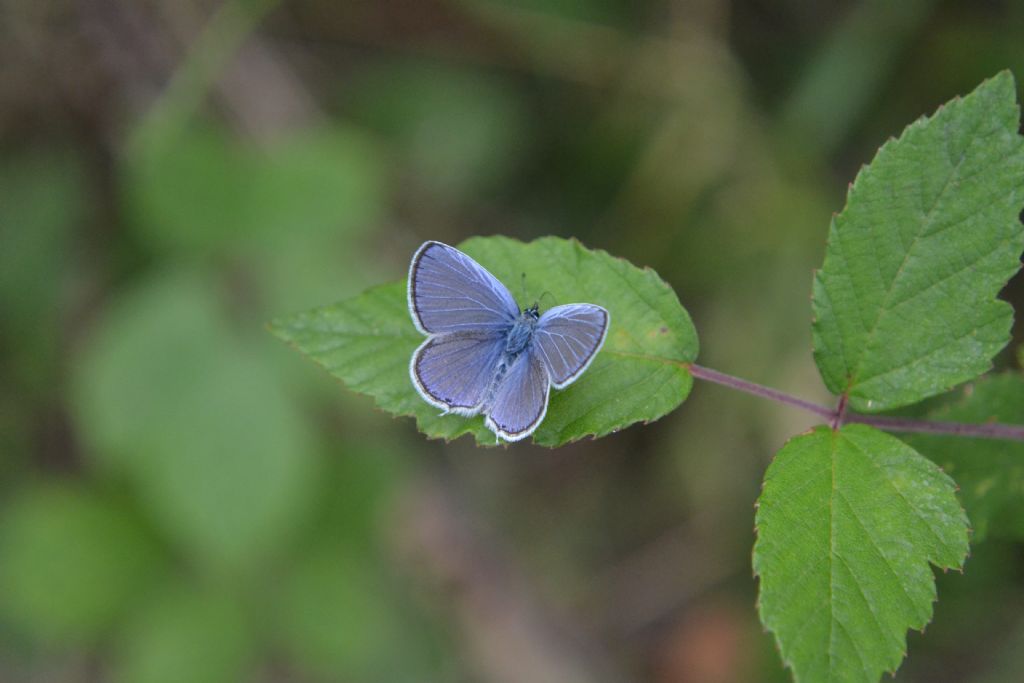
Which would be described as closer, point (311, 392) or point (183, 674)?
point (311, 392)

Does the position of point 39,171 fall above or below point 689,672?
above

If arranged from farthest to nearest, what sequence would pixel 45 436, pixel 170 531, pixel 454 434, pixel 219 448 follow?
1. pixel 45 436
2. pixel 170 531
3. pixel 219 448
4. pixel 454 434

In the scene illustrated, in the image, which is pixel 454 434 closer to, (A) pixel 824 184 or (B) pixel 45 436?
(A) pixel 824 184

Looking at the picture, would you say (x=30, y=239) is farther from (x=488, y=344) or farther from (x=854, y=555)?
(x=854, y=555)

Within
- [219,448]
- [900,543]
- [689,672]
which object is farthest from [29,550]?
[900,543]

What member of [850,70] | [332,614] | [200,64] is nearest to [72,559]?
[332,614]

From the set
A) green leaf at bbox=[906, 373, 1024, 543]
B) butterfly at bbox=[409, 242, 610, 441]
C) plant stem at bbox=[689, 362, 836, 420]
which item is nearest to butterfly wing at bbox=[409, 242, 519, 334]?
butterfly at bbox=[409, 242, 610, 441]

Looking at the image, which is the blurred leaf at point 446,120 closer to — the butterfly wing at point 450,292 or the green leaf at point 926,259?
the butterfly wing at point 450,292

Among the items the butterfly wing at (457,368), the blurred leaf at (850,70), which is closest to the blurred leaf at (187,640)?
the butterfly wing at (457,368)
